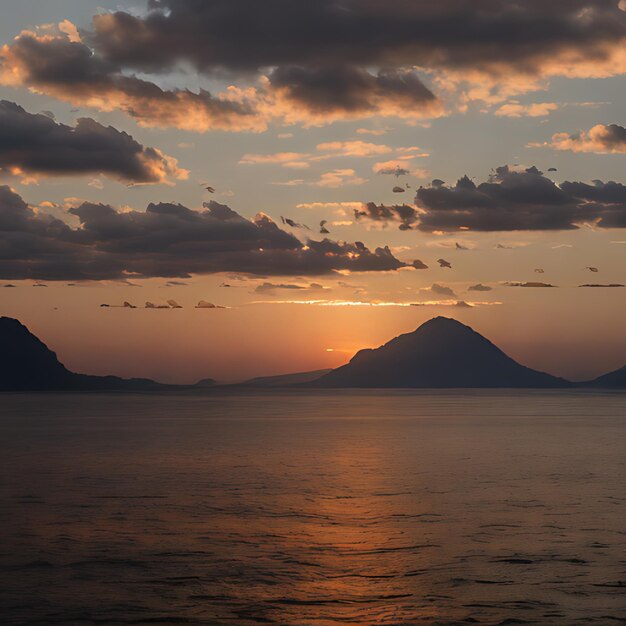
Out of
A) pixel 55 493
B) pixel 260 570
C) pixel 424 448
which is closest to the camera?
pixel 260 570

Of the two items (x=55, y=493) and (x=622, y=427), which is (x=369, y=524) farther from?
(x=622, y=427)

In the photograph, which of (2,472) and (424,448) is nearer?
(2,472)

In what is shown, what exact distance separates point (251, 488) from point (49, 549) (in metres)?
23.6

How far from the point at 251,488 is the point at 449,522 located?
18.6m

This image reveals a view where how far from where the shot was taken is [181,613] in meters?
26.4

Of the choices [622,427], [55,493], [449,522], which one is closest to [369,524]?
[449,522]

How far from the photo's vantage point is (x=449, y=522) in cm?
4419

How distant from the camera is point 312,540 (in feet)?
127

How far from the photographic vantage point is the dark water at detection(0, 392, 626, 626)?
27.3 metres

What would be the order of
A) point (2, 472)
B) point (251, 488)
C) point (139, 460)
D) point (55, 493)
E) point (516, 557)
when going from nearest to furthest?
point (516, 557) → point (55, 493) → point (251, 488) → point (2, 472) → point (139, 460)

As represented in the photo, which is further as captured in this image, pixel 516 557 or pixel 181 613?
pixel 516 557

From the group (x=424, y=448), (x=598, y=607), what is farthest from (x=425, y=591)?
(x=424, y=448)

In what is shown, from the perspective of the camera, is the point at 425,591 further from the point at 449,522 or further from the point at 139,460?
the point at 139,460

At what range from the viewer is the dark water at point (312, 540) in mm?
27281
